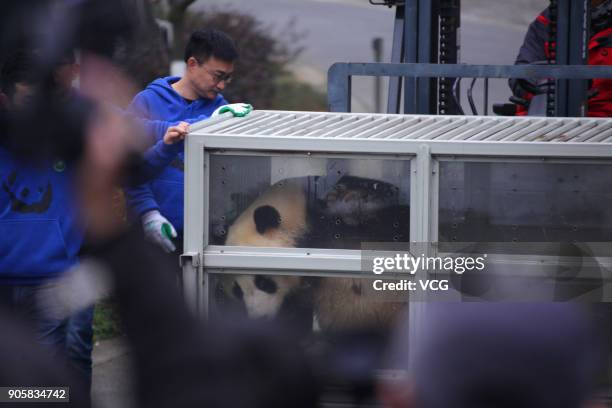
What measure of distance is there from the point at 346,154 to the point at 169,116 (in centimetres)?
120

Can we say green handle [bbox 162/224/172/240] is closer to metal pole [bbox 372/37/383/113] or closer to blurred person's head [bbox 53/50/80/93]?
blurred person's head [bbox 53/50/80/93]

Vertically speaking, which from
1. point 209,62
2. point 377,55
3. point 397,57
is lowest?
point 209,62

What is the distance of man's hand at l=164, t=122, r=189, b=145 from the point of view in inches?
153

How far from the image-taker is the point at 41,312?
3867 mm

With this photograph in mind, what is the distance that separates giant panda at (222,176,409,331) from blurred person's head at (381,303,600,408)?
195 cm

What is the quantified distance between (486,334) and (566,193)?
79.5 inches

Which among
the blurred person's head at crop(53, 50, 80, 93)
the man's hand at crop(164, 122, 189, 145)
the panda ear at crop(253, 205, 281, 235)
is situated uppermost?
the blurred person's head at crop(53, 50, 80, 93)

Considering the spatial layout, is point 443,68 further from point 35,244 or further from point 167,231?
point 35,244

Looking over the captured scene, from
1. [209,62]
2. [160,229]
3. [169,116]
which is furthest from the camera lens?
[209,62]

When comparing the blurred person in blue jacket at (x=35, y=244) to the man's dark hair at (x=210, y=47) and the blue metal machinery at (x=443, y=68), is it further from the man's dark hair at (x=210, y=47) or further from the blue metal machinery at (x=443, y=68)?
the blue metal machinery at (x=443, y=68)

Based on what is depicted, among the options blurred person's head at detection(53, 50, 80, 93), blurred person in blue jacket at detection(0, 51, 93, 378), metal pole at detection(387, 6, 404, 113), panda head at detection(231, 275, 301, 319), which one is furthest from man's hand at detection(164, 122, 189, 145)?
metal pole at detection(387, 6, 404, 113)

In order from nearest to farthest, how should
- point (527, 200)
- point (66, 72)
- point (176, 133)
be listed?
point (66, 72)
point (527, 200)
point (176, 133)

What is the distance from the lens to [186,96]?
187 inches

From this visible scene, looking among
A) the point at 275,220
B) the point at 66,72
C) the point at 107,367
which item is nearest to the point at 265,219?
the point at 275,220
